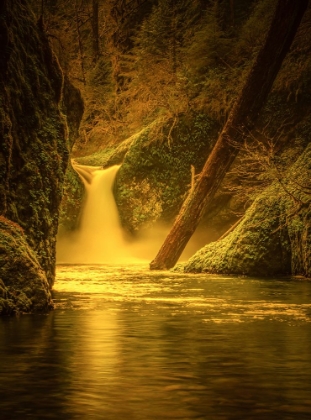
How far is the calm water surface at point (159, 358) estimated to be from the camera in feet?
21.7

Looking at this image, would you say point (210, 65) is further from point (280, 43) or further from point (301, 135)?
point (280, 43)

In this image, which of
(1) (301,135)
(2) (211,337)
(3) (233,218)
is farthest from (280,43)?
(2) (211,337)

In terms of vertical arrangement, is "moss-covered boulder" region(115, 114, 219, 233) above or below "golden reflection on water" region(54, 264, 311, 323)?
above

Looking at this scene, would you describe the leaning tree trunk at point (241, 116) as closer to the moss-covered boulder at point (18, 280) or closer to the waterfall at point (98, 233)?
the waterfall at point (98, 233)

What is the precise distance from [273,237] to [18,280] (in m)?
11.5

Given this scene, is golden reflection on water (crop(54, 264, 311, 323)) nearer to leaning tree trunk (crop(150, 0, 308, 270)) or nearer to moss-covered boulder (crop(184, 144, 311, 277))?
moss-covered boulder (crop(184, 144, 311, 277))

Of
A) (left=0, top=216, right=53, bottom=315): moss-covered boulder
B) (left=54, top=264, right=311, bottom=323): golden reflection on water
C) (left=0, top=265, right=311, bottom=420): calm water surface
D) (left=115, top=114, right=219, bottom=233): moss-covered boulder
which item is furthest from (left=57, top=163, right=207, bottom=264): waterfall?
(left=0, top=216, right=53, bottom=315): moss-covered boulder

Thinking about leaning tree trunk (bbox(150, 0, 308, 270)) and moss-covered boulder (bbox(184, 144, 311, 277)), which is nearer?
moss-covered boulder (bbox(184, 144, 311, 277))

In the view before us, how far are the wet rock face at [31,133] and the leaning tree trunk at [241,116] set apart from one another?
835 cm

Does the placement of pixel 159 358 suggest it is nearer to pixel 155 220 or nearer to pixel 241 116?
pixel 241 116

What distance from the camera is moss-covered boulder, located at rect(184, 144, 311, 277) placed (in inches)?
894

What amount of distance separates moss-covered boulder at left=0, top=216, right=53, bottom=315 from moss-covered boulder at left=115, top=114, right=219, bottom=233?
20040 mm

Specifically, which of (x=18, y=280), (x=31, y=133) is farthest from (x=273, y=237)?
(x=18, y=280)

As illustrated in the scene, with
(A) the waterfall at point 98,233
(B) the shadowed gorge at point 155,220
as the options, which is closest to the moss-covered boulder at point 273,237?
(B) the shadowed gorge at point 155,220
